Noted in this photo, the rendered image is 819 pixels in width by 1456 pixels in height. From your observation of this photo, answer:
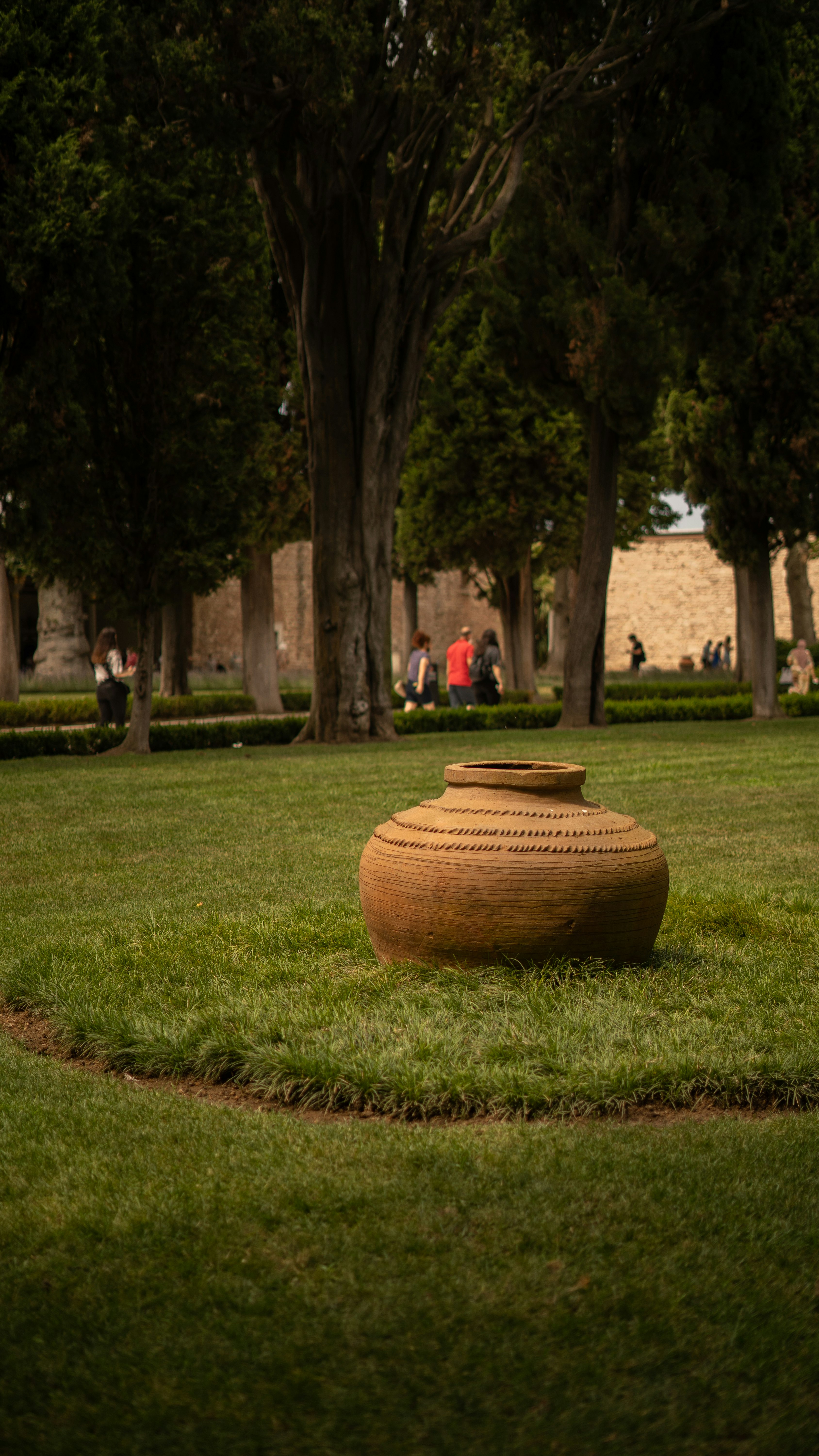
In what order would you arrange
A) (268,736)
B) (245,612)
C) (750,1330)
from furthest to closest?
1. (245,612)
2. (268,736)
3. (750,1330)

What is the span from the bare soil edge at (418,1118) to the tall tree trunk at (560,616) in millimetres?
26056

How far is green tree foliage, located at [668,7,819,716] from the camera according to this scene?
17.2 m

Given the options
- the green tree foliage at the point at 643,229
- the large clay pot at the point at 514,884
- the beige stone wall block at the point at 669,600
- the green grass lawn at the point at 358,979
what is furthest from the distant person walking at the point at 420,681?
the beige stone wall block at the point at 669,600

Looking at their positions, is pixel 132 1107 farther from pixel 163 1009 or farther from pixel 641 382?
pixel 641 382

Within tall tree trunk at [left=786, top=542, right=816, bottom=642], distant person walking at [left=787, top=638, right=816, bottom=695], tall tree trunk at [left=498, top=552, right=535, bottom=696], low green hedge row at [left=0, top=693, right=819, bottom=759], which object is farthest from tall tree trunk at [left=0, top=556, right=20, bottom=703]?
tall tree trunk at [left=786, top=542, right=816, bottom=642]

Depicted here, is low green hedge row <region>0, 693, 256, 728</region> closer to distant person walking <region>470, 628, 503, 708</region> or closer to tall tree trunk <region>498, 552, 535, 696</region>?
distant person walking <region>470, 628, 503, 708</region>

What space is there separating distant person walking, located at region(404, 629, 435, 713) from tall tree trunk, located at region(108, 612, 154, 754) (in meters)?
5.36

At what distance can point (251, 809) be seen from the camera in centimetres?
941

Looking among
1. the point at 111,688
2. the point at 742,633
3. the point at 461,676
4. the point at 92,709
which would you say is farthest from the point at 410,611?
the point at 111,688

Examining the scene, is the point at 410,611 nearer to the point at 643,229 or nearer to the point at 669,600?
the point at 643,229

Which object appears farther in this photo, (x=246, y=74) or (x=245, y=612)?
(x=245, y=612)

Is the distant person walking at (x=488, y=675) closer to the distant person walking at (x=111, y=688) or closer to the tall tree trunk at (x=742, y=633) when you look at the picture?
the distant person walking at (x=111, y=688)

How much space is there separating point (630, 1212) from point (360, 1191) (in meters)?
0.59

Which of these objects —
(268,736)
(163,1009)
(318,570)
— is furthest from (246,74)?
(163,1009)
